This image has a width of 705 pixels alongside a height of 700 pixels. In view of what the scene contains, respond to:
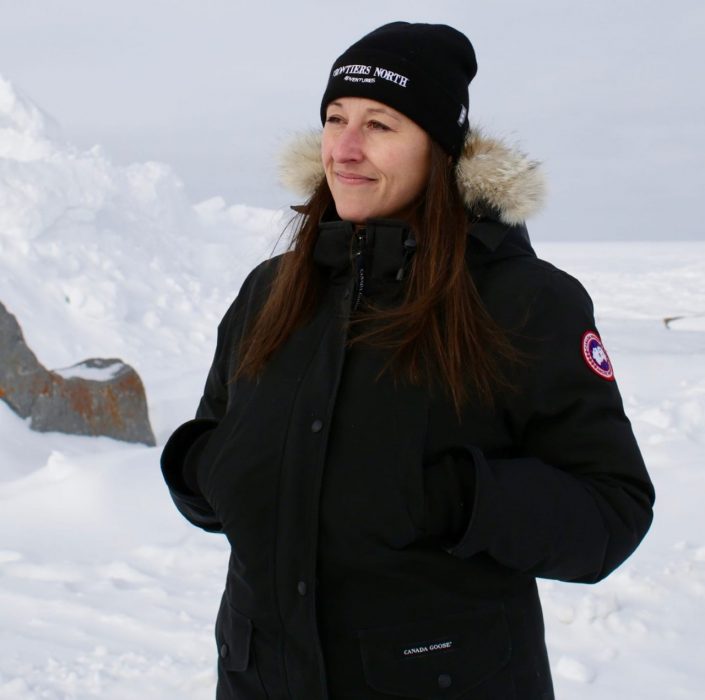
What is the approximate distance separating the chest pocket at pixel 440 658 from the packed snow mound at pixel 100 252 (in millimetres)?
6878

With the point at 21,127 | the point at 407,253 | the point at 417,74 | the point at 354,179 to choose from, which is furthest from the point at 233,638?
the point at 21,127

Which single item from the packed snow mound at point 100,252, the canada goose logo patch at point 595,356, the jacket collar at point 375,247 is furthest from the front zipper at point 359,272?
the packed snow mound at point 100,252

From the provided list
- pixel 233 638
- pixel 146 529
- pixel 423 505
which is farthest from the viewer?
pixel 146 529

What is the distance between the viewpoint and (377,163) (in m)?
1.94

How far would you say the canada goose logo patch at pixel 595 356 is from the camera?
1.76 metres

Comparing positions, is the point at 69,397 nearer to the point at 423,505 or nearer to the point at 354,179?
the point at 354,179

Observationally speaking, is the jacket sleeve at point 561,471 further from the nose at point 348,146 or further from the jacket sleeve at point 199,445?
the jacket sleeve at point 199,445

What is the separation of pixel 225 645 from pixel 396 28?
1363 millimetres

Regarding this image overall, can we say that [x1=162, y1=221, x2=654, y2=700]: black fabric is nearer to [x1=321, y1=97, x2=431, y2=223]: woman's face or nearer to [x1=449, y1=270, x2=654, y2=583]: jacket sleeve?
→ [x1=449, y1=270, x2=654, y2=583]: jacket sleeve

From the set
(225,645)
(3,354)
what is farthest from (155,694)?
(3,354)

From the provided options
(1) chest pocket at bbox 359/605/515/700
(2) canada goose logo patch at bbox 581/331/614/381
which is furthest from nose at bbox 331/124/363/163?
(1) chest pocket at bbox 359/605/515/700

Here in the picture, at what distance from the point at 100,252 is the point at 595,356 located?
1163cm

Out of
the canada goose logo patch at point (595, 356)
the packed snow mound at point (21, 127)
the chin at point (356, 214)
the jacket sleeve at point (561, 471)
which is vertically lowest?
the packed snow mound at point (21, 127)

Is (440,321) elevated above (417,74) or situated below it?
below
